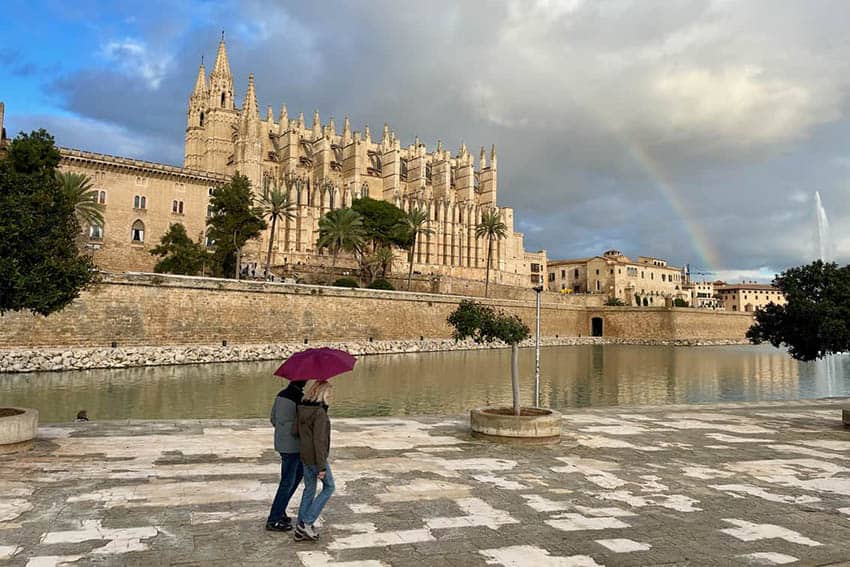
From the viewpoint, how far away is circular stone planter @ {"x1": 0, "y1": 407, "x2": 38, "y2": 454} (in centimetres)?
773

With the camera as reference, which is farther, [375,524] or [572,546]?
[375,524]

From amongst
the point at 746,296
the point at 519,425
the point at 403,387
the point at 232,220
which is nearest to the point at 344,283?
the point at 232,220

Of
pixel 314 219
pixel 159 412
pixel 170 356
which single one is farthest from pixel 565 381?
pixel 314 219

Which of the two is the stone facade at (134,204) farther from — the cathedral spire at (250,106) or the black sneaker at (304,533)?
the black sneaker at (304,533)

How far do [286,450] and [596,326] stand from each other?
68003 millimetres

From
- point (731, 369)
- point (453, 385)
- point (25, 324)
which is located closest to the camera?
point (453, 385)

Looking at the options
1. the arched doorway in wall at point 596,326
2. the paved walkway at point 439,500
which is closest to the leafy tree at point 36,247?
the paved walkway at point 439,500

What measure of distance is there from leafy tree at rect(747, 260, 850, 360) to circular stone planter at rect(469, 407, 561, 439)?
6954 mm

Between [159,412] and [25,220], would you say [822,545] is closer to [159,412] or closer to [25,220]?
[25,220]

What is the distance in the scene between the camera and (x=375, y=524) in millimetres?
5445

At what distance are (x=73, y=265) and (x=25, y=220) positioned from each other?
3.07 feet

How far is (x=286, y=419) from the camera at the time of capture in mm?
5082

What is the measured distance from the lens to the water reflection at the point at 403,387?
16.7 metres

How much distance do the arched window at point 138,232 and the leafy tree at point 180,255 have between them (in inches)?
207
